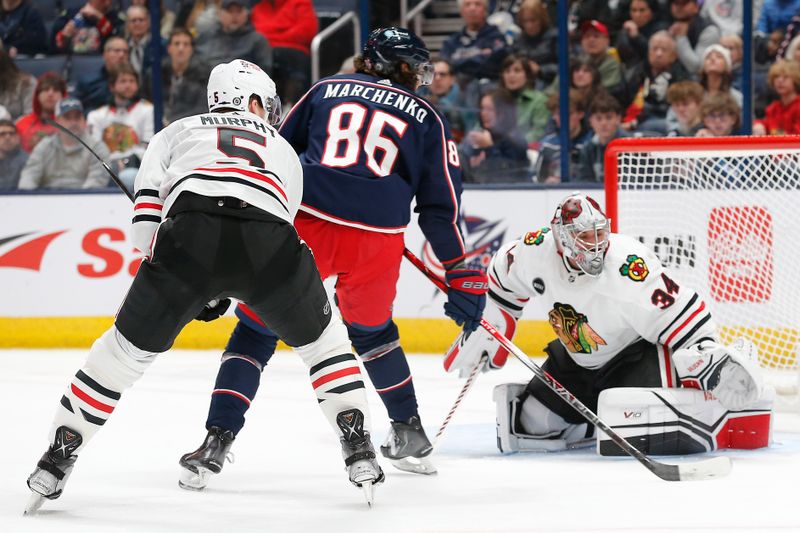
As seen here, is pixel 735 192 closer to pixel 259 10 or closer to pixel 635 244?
pixel 635 244

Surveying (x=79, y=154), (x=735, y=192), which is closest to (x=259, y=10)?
(x=79, y=154)

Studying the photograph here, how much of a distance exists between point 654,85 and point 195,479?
3532 millimetres

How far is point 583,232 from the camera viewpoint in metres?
3.40

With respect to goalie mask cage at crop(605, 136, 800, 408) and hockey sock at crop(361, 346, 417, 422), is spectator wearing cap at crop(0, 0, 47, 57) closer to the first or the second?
goalie mask cage at crop(605, 136, 800, 408)

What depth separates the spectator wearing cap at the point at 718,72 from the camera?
18.8ft

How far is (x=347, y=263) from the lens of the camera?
3.27 metres

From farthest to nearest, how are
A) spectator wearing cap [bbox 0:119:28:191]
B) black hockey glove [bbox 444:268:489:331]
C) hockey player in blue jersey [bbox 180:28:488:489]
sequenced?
1. spectator wearing cap [bbox 0:119:28:191]
2. black hockey glove [bbox 444:268:489:331]
3. hockey player in blue jersey [bbox 180:28:488:489]

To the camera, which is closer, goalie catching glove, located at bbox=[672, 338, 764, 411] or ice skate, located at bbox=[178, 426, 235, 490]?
ice skate, located at bbox=[178, 426, 235, 490]

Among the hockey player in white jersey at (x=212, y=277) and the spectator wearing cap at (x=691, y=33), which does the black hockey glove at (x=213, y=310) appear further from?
the spectator wearing cap at (x=691, y=33)

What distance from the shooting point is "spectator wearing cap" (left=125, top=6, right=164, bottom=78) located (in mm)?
6359

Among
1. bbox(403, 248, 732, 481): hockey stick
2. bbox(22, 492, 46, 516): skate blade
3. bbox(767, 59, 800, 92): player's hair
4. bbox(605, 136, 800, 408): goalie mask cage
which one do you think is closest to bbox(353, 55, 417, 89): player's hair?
bbox(403, 248, 732, 481): hockey stick

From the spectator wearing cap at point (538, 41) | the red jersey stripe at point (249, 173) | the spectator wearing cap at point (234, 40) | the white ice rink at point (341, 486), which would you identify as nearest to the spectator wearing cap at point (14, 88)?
→ the spectator wearing cap at point (234, 40)

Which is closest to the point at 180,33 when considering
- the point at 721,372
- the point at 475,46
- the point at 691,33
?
the point at 475,46

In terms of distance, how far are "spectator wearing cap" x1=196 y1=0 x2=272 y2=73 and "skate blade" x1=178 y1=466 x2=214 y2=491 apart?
3.51m
